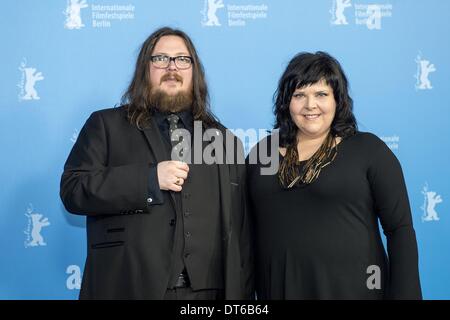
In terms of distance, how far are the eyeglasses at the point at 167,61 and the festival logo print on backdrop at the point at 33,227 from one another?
1125 mm

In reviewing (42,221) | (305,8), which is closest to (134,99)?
(42,221)

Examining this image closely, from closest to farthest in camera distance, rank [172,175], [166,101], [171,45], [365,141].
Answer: [172,175]
[365,141]
[166,101]
[171,45]

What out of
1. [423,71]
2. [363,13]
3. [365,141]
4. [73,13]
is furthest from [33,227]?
[423,71]

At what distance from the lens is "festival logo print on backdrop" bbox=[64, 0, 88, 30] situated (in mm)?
3059

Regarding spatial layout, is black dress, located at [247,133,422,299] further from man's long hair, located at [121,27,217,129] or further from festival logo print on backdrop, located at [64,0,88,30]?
festival logo print on backdrop, located at [64,0,88,30]

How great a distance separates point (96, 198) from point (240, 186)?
23.7 inches

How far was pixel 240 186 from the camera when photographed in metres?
2.43

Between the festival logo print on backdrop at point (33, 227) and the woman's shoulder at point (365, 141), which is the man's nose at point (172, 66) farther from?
the festival logo print on backdrop at point (33, 227)

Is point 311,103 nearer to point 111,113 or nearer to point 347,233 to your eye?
point 347,233

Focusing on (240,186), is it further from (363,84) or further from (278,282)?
(363,84)

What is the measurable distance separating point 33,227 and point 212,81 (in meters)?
Answer: 1.20

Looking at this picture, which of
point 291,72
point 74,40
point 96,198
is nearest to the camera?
point 96,198

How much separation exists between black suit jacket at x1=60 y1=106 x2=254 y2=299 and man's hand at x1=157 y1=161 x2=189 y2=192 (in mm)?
58

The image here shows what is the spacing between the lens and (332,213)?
2.23 metres
